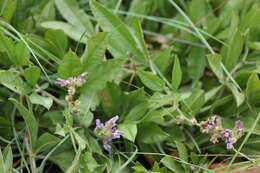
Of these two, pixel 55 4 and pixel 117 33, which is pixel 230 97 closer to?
pixel 117 33

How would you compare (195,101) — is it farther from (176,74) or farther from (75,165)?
(75,165)

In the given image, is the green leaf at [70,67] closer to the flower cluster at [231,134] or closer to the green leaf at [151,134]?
the green leaf at [151,134]

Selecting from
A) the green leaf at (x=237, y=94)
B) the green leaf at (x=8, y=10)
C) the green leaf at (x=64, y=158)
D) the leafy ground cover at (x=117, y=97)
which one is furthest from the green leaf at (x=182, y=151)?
the green leaf at (x=8, y=10)

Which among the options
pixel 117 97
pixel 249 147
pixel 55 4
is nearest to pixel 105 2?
pixel 55 4

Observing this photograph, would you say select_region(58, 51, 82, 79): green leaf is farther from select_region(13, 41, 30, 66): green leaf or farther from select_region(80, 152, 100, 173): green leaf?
select_region(80, 152, 100, 173): green leaf

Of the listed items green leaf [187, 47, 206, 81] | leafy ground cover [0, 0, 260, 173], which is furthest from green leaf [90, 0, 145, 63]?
green leaf [187, 47, 206, 81]
